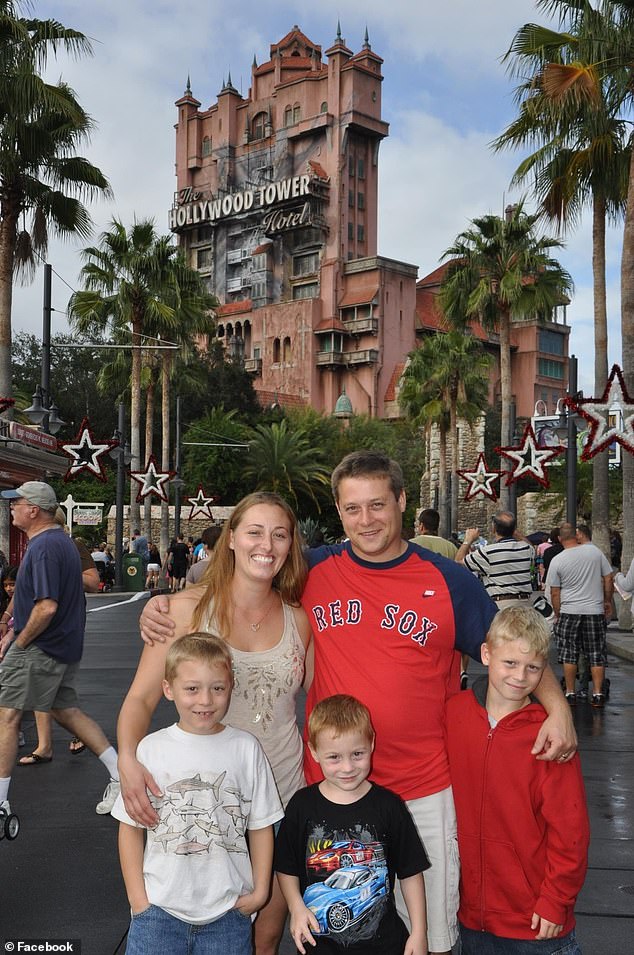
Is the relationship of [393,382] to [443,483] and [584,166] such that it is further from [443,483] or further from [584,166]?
[584,166]

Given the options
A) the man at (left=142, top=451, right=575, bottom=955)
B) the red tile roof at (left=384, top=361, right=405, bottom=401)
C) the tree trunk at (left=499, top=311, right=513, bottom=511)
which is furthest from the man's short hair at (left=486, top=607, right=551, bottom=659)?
the red tile roof at (left=384, top=361, right=405, bottom=401)

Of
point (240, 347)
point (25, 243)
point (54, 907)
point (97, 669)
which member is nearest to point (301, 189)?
point (240, 347)

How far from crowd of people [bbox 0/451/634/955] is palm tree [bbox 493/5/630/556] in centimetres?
1711

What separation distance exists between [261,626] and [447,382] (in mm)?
43254

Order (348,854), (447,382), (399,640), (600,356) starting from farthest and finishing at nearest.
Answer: (447,382), (600,356), (399,640), (348,854)

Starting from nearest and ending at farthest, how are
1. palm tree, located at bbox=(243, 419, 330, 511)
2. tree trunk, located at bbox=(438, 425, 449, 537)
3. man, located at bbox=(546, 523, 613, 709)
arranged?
man, located at bbox=(546, 523, 613, 709) → tree trunk, located at bbox=(438, 425, 449, 537) → palm tree, located at bbox=(243, 419, 330, 511)

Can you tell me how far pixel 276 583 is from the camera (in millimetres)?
3432

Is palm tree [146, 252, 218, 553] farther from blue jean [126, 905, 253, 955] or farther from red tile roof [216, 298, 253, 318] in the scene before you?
red tile roof [216, 298, 253, 318]

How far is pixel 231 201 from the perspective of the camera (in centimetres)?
9156

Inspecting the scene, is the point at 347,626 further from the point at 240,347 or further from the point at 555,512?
the point at 240,347

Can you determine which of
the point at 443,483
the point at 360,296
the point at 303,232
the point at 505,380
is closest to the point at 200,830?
the point at 505,380

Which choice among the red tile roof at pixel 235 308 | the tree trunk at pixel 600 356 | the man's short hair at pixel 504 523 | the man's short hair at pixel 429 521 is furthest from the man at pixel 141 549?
the red tile roof at pixel 235 308

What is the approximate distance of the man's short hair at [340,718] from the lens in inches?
115

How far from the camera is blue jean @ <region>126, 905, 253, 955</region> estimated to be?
2.88 metres
